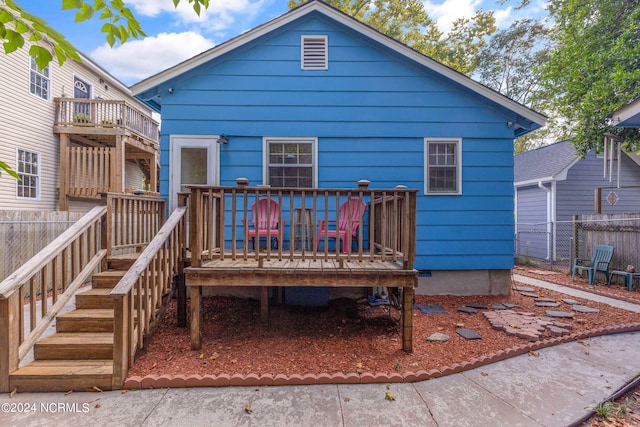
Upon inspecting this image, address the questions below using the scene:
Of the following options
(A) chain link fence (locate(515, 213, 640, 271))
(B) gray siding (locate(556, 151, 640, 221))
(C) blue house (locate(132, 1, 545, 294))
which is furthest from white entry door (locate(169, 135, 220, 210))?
(B) gray siding (locate(556, 151, 640, 221))

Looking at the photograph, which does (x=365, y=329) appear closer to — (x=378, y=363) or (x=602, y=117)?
(x=378, y=363)

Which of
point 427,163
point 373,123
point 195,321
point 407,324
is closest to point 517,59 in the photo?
point 427,163

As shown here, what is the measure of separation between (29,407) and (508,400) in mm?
3895

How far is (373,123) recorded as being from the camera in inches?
217

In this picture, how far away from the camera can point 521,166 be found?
43.8 ft

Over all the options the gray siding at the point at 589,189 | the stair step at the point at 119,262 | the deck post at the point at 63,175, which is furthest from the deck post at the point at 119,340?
the gray siding at the point at 589,189

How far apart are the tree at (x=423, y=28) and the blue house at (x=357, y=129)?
10.1 metres

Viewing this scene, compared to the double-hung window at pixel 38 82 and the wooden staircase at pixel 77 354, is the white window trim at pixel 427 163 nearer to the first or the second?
the wooden staircase at pixel 77 354

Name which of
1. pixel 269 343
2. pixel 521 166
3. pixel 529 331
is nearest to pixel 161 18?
pixel 269 343

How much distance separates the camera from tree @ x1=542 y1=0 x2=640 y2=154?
25.5 ft

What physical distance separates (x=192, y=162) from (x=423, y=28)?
1446 centimetres

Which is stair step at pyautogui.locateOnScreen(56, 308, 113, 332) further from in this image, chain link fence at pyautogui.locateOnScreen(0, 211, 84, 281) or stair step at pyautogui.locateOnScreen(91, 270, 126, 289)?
chain link fence at pyautogui.locateOnScreen(0, 211, 84, 281)

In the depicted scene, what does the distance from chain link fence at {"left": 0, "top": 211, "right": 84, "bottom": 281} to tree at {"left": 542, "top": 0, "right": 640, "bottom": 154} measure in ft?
42.0

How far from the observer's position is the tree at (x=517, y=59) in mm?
16547
